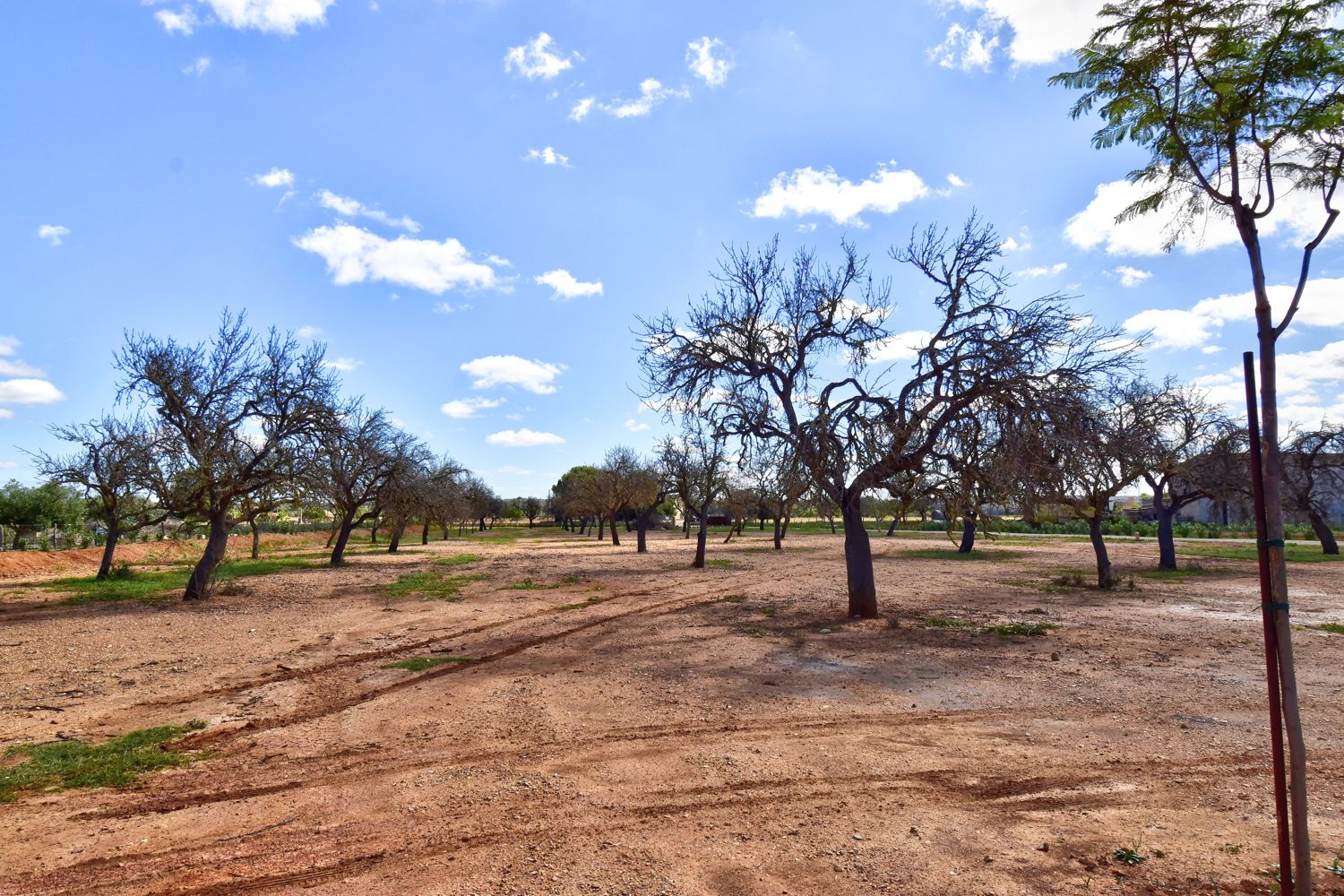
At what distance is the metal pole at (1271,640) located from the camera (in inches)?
121

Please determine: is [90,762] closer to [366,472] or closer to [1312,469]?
[366,472]

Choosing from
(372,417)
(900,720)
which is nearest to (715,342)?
(900,720)

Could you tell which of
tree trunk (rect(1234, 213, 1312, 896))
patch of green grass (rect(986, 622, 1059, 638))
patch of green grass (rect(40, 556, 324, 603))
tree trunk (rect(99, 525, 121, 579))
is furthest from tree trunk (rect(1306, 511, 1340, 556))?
tree trunk (rect(99, 525, 121, 579))

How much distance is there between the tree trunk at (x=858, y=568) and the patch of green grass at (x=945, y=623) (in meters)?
1.05

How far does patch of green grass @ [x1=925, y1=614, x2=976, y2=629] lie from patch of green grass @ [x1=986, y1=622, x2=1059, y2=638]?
0.42 metres

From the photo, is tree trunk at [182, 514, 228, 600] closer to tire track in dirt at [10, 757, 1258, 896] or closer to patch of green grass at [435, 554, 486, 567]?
patch of green grass at [435, 554, 486, 567]

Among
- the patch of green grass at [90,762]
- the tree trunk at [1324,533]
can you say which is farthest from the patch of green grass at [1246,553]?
the patch of green grass at [90,762]

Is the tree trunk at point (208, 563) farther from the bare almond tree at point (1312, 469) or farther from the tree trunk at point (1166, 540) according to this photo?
the bare almond tree at point (1312, 469)

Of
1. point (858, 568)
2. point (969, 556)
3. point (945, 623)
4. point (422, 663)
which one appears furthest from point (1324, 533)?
point (422, 663)

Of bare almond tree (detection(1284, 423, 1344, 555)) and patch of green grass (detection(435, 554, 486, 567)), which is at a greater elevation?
bare almond tree (detection(1284, 423, 1344, 555))

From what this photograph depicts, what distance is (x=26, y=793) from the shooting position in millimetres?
5125

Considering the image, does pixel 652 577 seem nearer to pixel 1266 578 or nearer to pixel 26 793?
pixel 26 793

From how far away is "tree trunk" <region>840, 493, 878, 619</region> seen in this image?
12.8m

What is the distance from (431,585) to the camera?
2098 cm
